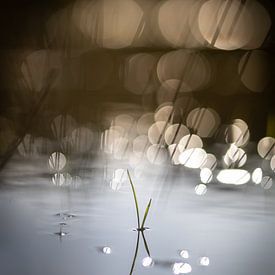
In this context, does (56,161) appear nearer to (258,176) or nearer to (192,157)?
(192,157)

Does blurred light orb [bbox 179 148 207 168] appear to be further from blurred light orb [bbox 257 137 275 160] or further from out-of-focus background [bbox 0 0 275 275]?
blurred light orb [bbox 257 137 275 160]

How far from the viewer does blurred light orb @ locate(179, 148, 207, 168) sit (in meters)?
1.12

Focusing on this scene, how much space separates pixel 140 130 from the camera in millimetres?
1119

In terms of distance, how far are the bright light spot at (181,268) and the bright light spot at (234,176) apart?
0.22 meters

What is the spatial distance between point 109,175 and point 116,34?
35 cm

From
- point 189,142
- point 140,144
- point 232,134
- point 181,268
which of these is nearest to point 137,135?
point 140,144

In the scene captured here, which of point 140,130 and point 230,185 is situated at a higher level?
point 140,130

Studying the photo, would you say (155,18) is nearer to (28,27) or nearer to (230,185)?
(28,27)

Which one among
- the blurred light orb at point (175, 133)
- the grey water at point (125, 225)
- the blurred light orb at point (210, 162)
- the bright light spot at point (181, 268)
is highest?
the blurred light orb at point (175, 133)

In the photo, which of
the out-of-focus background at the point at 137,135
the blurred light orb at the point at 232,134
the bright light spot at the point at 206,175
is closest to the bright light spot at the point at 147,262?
the out-of-focus background at the point at 137,135

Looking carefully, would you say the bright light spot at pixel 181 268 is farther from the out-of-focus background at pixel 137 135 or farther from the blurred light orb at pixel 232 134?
the blurred light orb at pixel 232 134

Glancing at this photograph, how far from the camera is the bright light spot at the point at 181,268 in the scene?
110cm

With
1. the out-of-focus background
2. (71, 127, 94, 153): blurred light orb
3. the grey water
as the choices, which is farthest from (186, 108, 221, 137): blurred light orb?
(71, 127, 94, 153): blurred light orb

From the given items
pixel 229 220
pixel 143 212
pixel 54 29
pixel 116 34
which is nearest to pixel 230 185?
pixel 229 220
